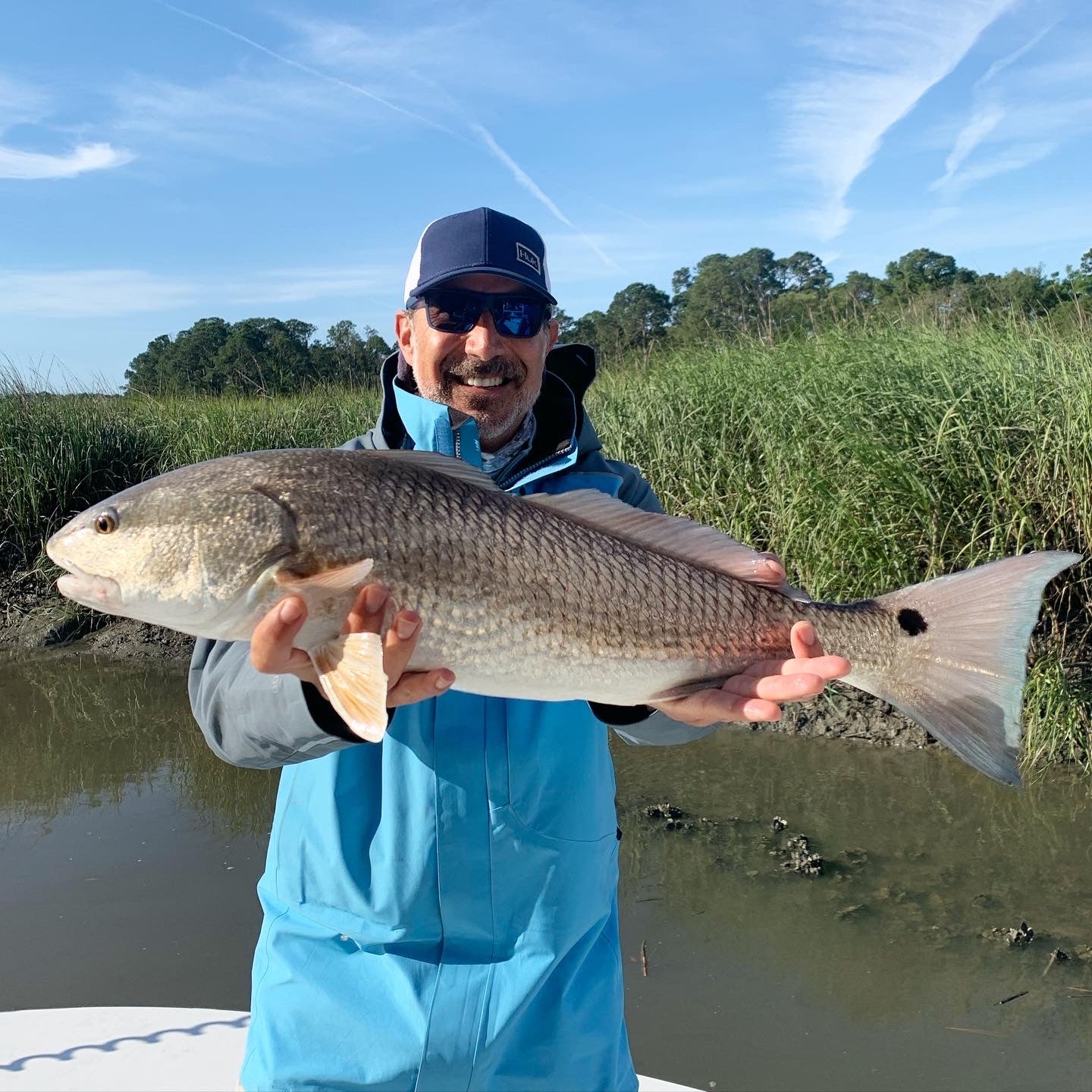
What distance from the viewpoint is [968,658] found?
2006 millimetres

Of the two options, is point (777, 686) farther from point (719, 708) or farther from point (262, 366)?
point (262, 366)

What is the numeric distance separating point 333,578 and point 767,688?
0.88 meters

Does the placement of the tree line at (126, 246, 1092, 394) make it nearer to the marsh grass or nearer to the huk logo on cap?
the marsh grass

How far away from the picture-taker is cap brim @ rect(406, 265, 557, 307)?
7.46ft

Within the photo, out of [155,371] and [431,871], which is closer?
[431,871]

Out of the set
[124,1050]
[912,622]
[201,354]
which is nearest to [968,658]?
[912,622]

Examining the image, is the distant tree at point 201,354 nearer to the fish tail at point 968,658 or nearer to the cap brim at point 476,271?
the cap brim at point 476,271

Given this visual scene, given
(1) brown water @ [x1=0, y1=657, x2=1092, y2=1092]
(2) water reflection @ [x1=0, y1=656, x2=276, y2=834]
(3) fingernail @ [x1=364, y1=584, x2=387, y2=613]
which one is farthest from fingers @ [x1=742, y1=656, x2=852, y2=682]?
(2) water reflection @ [x1=0, y1=656, x2=276, y2=834]

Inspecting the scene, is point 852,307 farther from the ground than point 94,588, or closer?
farther from the ground

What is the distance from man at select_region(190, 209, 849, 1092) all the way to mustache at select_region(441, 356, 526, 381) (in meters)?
0.77

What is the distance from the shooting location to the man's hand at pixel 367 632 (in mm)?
1664

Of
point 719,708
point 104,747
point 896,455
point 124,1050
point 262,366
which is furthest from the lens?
point 262,366

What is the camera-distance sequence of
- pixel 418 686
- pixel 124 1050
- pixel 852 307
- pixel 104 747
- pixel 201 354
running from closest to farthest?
pixel 418 686 → pixel 124 1050 → pixel 104 747 → pixel 852 307 → pixel 201 354

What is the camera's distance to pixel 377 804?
200cm
